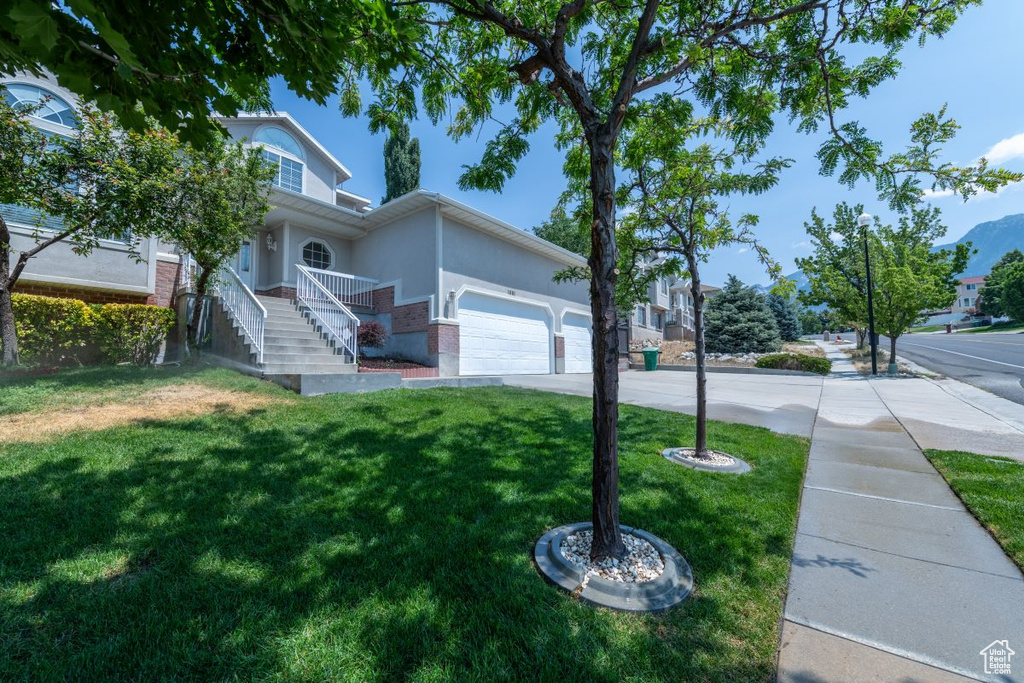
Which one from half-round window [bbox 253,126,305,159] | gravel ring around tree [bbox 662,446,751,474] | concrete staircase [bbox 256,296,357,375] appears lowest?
gravel ring around tree [bbox 662,446,751,474]

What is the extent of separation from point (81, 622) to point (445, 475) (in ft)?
7.78

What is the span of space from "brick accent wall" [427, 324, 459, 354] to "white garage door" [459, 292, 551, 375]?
1.51 ft

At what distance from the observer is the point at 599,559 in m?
2.46

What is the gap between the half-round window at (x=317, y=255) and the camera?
491 inches

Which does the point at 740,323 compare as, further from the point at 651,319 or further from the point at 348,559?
the point at 348,559

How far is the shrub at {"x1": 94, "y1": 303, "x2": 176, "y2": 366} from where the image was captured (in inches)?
331

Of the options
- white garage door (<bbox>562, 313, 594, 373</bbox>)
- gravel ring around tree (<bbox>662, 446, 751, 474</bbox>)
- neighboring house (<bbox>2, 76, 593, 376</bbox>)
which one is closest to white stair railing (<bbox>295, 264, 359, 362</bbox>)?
neighboring house (<bbox>2, 76, 593, 376</bbox>)

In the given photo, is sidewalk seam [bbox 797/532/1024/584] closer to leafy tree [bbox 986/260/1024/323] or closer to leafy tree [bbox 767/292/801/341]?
leafy tree [bbox 767/292/801/341]

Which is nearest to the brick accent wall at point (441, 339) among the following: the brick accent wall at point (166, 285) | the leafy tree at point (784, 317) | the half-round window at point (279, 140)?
the brick accent wall at point (166, 285)

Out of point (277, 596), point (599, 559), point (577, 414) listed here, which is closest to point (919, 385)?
point (577, 414)

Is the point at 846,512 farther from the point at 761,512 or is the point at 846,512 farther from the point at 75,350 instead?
the point at 75,350

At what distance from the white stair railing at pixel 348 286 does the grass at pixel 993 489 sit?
1231 cm

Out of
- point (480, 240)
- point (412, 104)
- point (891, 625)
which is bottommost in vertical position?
point (891, 625)

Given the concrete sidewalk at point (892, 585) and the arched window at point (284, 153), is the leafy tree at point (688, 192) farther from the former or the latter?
the arched window at point (284, 153)
